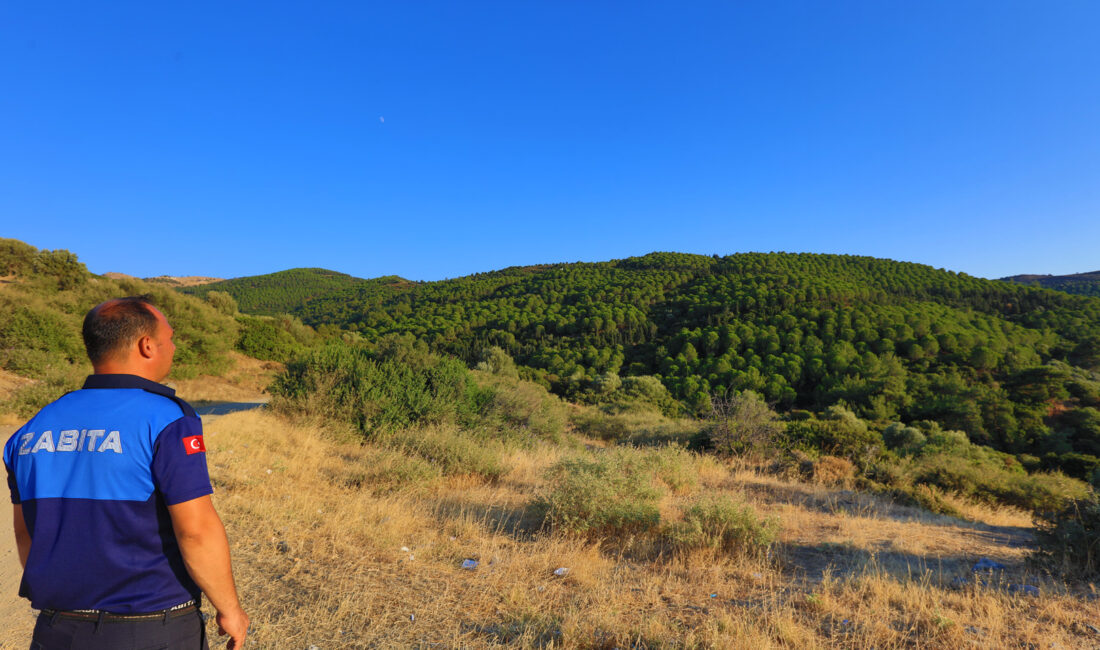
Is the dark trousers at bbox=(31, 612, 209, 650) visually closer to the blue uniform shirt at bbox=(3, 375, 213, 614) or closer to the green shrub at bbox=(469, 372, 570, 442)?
the blue uniform shirt at bbox=(3, 375, 213, 614)

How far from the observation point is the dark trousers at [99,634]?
1.44 metres

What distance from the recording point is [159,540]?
60.4 inches

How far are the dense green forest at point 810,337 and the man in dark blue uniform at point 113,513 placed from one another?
2134 centimetres

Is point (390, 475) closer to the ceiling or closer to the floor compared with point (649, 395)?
closer to the ceiling

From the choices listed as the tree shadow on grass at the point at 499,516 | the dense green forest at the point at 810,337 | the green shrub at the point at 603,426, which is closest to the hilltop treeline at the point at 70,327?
the tree shadow on grass at the point at 499,516

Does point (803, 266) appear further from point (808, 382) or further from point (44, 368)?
point (44, 368)

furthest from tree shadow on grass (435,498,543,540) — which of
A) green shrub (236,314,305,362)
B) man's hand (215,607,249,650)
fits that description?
green shrub (236,314,305,362)

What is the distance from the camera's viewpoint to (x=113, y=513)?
1.44 m

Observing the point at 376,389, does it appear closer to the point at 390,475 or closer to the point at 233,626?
the point at 390,475

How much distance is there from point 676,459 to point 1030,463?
756 inches

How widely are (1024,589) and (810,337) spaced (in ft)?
152

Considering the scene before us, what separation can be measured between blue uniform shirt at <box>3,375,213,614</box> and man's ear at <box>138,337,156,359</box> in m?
0.18

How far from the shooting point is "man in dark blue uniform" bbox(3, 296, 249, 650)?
143 cm

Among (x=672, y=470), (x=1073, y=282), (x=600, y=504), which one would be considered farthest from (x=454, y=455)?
(x=1073, y=282)
